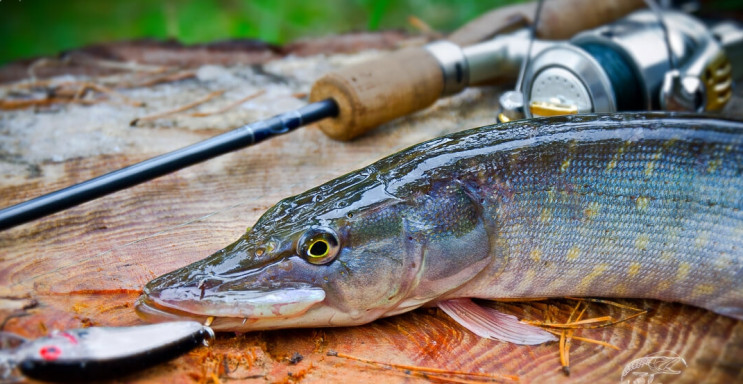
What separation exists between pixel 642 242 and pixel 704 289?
274mm

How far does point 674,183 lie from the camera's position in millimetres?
2055

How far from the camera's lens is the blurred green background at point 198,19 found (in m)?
4.62

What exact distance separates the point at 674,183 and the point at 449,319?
2.83ft

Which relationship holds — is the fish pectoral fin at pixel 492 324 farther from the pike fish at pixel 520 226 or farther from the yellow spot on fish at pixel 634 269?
the yellow spot on fish at pixel 634 269

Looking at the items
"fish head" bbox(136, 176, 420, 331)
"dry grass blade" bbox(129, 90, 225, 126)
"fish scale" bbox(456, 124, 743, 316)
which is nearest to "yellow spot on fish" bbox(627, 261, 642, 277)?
"fish scale" bbox(456, 124, 743, 316)

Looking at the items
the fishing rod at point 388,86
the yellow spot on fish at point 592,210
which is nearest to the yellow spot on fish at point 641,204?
the yellow spot on fish at point 592,210

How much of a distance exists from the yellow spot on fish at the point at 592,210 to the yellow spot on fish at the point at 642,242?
0.17 metres

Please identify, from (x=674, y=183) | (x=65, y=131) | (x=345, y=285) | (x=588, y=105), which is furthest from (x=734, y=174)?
(x=65, y=131)

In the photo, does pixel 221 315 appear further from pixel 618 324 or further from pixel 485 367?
pixel 618 324

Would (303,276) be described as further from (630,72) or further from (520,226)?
(630,72)

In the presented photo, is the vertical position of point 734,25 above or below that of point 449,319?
above

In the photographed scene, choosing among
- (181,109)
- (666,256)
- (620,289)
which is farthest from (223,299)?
(181,109)

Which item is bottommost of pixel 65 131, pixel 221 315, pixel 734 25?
pixel 221 315

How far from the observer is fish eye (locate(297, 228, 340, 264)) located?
187 cm
